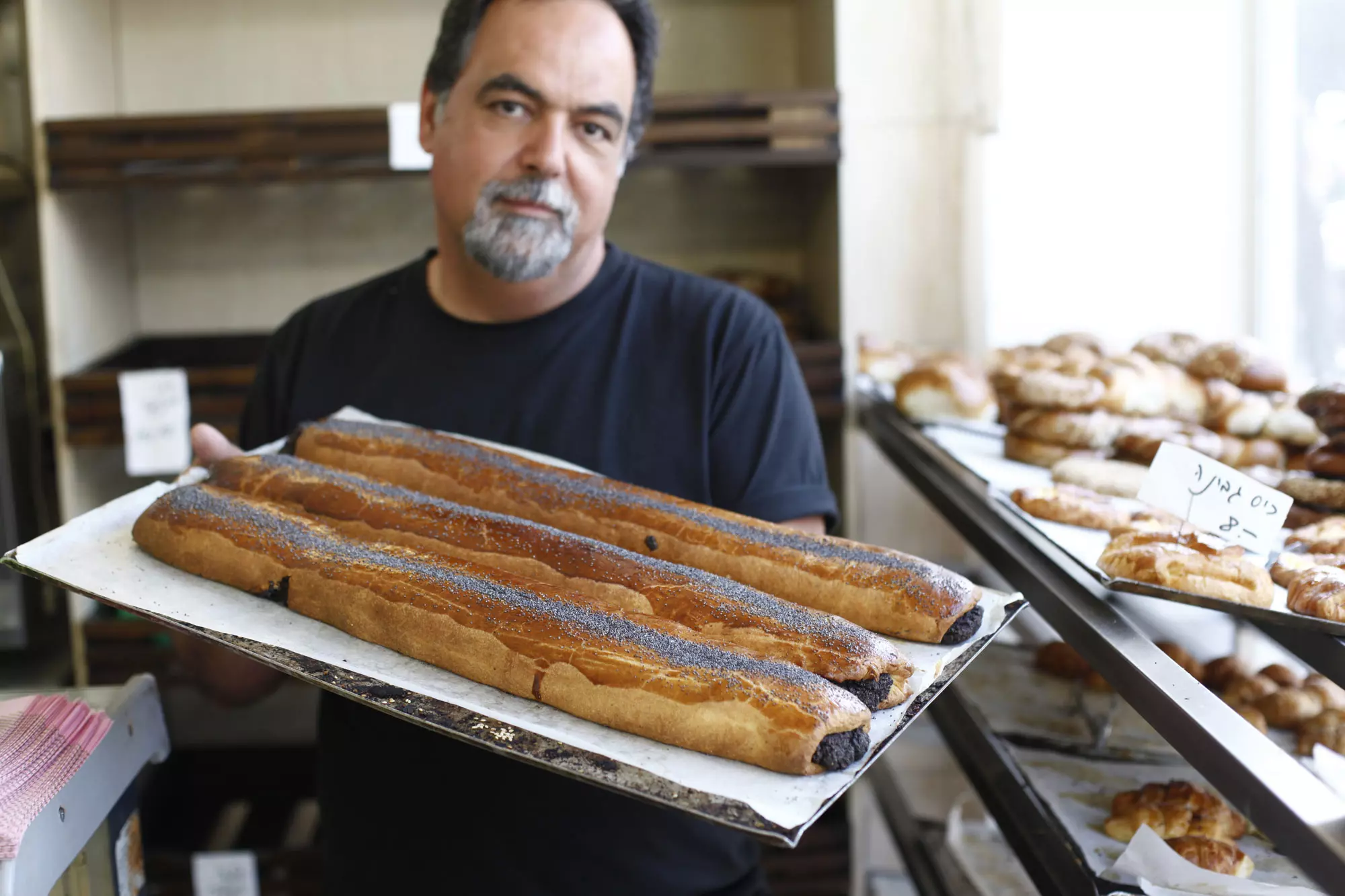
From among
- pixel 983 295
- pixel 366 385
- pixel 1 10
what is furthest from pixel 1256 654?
pixel 1 10

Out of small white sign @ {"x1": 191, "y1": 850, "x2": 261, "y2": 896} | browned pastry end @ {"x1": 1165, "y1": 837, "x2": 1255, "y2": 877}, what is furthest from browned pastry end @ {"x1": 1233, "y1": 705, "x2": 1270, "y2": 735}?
small white sign @ {"x1": 191, "y1": 850, "x2": 261, "y2": 896}

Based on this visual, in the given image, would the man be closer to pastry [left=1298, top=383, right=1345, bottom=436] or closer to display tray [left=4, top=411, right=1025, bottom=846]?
display tray [left=4, top=411, right=1025, bottom=846]

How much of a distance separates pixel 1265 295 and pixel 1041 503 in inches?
46.3

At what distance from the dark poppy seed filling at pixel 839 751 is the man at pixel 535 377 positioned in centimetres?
64

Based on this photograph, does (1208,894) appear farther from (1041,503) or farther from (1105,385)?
(1105,385)

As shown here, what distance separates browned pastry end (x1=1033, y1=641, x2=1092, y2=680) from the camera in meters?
1.64

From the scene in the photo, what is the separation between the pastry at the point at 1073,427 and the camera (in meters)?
1.56

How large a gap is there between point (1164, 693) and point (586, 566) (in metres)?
0.49

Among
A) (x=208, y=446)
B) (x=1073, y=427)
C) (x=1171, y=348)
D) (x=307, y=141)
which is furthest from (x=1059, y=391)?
(x=307, y=141)

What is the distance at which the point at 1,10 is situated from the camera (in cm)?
238

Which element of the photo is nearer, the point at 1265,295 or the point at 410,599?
the point at 410,599

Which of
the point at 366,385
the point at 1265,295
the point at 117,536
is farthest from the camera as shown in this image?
the point at 1265,295

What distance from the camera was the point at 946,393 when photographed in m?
1.85

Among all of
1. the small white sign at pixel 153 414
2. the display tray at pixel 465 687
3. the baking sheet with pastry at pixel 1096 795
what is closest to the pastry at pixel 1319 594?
the display tray at pixel 465 687
